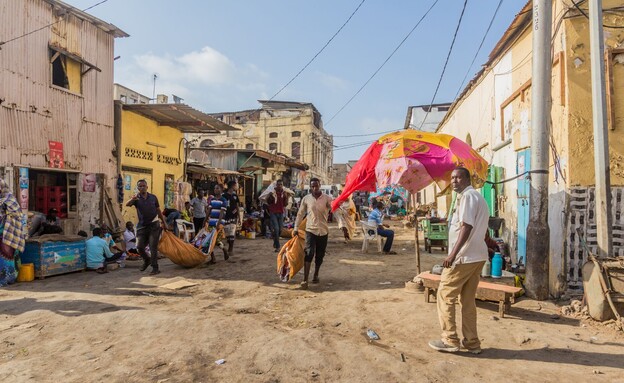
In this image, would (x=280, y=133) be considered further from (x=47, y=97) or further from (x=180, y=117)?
(x=47, y=97)

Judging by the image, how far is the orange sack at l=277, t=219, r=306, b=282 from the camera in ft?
23.6

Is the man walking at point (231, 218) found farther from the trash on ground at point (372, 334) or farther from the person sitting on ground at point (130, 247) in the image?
the trash on ground at point (372, 334)

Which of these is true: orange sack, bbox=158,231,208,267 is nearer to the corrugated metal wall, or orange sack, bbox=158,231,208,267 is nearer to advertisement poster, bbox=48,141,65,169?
the corrugated metal wall

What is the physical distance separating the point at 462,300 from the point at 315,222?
10.2 ft

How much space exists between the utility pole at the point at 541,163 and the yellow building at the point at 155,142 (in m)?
9.19

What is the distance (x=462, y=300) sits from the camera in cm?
425

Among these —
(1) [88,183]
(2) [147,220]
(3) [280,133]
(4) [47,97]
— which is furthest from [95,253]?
(3) [280,133]

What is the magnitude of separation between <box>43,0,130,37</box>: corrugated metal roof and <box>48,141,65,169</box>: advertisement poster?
11.4ft

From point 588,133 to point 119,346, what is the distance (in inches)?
266

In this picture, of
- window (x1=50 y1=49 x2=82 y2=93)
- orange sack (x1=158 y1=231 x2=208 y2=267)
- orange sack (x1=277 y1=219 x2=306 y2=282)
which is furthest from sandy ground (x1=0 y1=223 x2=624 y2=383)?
window (x1=50 y1=49 x2=82 y2=93)

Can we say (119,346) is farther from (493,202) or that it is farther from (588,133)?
(493,202)

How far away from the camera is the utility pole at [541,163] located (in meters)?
6.17

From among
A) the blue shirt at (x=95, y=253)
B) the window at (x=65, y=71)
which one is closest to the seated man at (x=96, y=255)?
the blue shirt at (x=95, y=253)

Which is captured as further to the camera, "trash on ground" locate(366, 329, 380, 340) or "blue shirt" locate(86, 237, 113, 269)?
"blue shirt" locate(86, 237, 113, 269)
